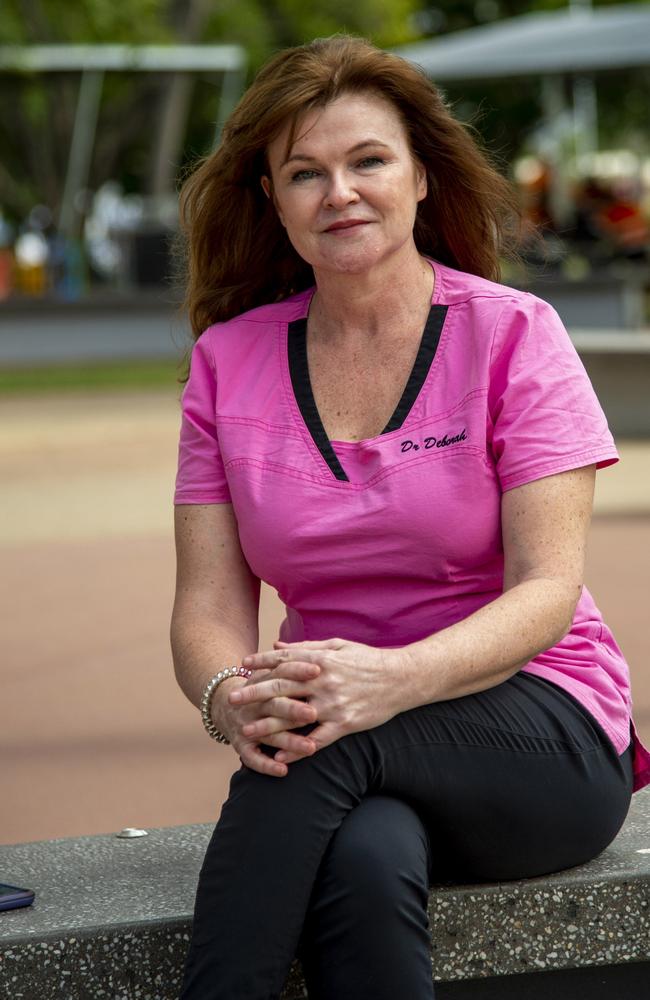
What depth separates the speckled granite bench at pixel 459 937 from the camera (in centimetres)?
Answer: 259

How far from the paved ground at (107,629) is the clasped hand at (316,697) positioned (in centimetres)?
185

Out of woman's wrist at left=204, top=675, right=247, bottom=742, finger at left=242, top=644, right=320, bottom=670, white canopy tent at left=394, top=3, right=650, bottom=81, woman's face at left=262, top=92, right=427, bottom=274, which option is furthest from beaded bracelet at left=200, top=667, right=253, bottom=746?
white canopy tent at left=394, top=3, right=650, bottom=81

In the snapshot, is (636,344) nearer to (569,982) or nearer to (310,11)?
(569,982)

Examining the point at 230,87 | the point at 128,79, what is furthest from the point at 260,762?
the point at 128,79

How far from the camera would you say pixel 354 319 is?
9.78ft

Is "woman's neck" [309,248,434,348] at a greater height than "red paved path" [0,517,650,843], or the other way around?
"woman's neck" [309,248,434,348]

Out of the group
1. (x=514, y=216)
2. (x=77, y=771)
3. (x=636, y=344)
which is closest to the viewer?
(x=514, y=216)

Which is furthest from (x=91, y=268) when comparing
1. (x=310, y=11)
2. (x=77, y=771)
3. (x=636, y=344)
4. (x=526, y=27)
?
(x=77, y=771)

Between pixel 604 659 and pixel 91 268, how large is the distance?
1112 inches

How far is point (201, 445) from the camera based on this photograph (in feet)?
9.75

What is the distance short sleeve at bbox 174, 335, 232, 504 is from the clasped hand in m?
0.46

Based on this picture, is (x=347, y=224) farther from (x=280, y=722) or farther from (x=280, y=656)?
(x=280, y=722)

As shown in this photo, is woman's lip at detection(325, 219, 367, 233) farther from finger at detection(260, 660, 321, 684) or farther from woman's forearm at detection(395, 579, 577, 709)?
finger at detection(260, 660, 321, 684)

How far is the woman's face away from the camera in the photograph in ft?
9.45
